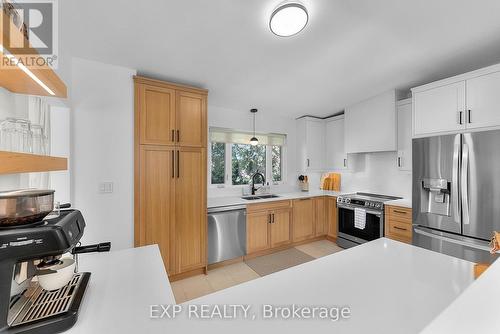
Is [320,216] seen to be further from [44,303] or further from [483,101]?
[44,303]

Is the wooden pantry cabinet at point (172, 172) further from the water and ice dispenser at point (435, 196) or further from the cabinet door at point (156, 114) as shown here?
the water and ice dispenser at point (435, 196)

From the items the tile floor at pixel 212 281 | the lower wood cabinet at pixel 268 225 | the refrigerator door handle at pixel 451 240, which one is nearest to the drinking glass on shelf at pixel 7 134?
the tile floor at pixel 212 281

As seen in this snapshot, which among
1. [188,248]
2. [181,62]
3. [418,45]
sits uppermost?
[418,45]

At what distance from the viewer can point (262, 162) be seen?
410 centimetres

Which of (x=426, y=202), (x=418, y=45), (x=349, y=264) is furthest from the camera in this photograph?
(x=426, y=202)

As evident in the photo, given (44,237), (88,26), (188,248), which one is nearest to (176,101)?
(88,26)

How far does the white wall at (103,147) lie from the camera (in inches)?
80.5

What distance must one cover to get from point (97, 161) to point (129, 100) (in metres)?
0.71

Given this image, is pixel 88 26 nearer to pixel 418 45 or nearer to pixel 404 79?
pixel 418 45

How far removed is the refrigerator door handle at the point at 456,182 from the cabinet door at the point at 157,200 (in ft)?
9.92

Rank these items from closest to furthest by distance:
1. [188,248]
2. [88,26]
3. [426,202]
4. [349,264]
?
[349,264]
[88,26]
[426,202]
[188,248]

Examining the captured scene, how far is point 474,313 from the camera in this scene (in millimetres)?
485

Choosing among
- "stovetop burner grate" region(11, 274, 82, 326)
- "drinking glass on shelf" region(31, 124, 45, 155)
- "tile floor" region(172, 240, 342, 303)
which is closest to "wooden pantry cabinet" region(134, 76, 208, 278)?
"tile floor" region(172, 240, 342, 303)

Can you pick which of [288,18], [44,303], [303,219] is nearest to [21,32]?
[44,303]
